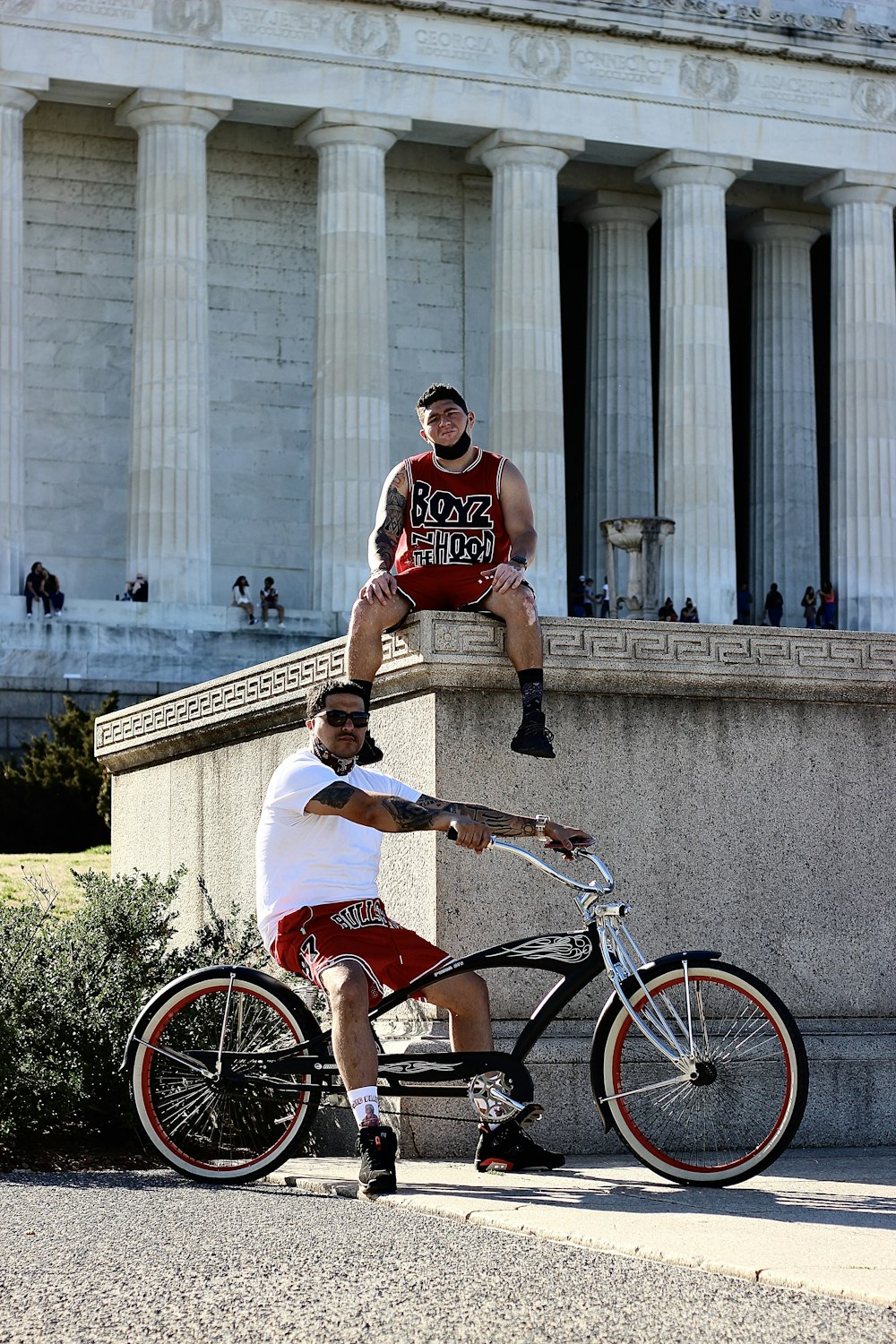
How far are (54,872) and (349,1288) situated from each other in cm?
1885

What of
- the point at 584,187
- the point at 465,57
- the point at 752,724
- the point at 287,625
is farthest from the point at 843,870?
the point at 584,187

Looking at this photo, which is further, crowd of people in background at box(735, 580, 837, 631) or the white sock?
crowd of people in background at box(735, 580, 837, 631)

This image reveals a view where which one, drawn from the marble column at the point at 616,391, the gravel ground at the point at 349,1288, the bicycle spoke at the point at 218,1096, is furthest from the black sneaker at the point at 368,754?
the marble column at the point at 616,391

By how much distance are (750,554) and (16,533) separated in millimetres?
22269

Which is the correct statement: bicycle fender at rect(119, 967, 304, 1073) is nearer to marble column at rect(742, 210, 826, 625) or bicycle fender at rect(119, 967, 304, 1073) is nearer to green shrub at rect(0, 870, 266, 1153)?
green shrub at rect(0, 870, 266, 1153)

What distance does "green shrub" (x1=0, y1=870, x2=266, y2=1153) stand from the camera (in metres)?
10.5

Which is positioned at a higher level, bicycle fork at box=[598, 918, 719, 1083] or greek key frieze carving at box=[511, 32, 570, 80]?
greek key frieze carving at box=[511, 32, 570, 80]

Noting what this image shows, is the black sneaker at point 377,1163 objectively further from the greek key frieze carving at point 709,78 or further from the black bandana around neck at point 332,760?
the greek key frieze carving at point 709,78

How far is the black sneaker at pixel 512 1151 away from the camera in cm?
884

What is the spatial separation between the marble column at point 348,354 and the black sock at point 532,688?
130 ft

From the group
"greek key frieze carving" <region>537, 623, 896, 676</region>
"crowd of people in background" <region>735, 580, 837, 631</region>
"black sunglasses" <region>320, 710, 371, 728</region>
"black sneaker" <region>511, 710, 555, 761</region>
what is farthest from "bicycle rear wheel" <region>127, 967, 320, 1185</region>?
"crowd of people in background" <region>735, 580, 837, 631</region>

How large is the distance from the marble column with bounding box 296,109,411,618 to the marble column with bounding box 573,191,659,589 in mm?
8106

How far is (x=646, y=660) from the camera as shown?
35.4 feet

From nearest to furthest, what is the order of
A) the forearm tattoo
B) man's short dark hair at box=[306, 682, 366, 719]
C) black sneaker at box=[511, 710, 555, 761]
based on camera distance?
man's short dark hair at box=[306, 682, 366, 719], black sneaker at box=[511, 710, 555, 761], the forearm tattoo
